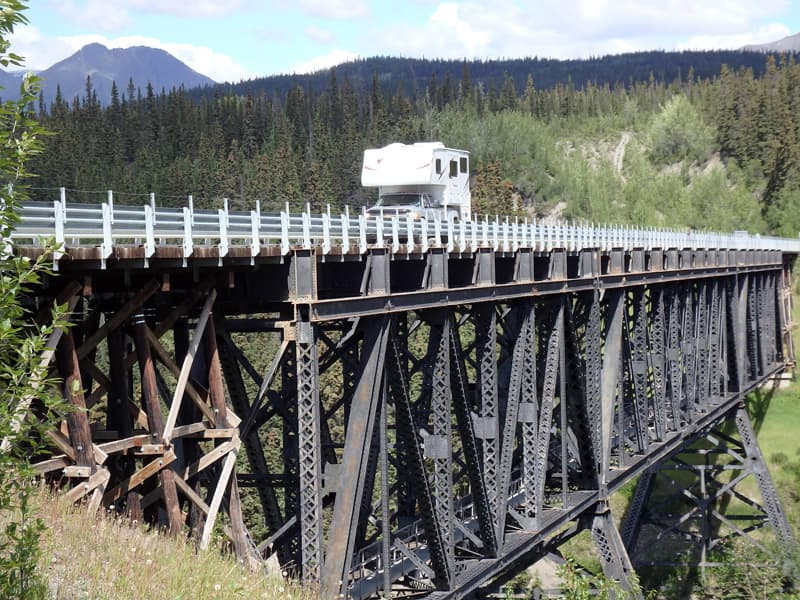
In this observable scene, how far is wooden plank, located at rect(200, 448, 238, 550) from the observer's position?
1387cm

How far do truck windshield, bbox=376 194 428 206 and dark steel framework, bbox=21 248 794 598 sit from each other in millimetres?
4099

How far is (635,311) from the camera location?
108 feet

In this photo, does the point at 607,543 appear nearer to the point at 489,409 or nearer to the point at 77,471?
the point at 489,409

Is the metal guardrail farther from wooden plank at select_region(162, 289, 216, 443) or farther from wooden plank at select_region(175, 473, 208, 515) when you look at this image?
wooden plank at select_region(175, 473, 208, 515)

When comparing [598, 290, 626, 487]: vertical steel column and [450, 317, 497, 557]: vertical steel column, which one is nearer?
[450, 317, 497, 557]: vertical steel column

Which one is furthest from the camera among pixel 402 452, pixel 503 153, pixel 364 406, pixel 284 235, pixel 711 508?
pixel 503 153

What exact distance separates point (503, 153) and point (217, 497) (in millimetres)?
146970

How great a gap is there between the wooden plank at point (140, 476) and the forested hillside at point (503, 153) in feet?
313

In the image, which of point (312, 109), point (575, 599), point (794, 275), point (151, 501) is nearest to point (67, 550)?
point (151, 501)

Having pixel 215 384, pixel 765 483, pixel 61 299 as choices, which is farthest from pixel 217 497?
pixel 765 483

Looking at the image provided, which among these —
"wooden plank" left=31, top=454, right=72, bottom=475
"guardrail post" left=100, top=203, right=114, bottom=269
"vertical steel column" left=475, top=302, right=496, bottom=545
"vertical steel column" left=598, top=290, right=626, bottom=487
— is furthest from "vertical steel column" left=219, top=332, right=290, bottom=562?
"vertical steel column" left=598, top=290, right=626, bottom=487

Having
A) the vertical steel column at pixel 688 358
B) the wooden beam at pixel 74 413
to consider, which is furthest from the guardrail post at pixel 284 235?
the vertical steel column at pixel 688 358

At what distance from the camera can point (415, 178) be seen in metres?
28.2

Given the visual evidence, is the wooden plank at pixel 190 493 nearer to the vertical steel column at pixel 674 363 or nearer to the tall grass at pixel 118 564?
the tall grass at pixel 118 564
